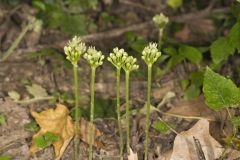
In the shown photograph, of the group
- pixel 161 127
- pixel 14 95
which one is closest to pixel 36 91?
pixel 14 95

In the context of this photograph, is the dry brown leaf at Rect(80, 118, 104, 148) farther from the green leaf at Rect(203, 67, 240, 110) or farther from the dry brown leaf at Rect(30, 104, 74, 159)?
the green leaf at Rect(203, 67, 240, 110)

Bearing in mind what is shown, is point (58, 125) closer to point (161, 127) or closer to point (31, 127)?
point (31, 127)

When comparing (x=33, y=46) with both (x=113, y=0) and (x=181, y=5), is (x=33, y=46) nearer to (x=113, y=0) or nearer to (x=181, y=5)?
(x=113, y=0)

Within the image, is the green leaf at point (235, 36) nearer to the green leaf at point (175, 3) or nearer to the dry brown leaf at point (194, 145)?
the dry brown leaf at point (194, 145)

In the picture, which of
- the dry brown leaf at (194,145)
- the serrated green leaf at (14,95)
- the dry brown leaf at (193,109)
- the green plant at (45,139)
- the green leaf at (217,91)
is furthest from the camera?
the serrated green leaf at (14,95)

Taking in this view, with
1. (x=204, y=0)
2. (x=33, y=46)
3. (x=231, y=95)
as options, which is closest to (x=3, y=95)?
(x=33, y=46)

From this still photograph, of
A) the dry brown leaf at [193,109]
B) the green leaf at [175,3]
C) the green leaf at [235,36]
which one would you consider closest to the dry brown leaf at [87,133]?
the dry brown leaf at [193,109]

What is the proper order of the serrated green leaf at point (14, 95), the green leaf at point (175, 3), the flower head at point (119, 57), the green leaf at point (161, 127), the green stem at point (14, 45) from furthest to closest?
the green leaf at point (175, 3) → the green stem at point (14, 45) → the serrated green leaf at point (14, 95) → the green leaf at point (161, 127) → the flower head at point (119, 57)

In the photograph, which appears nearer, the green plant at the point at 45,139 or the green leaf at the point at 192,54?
the green plant at the point at 45,139
